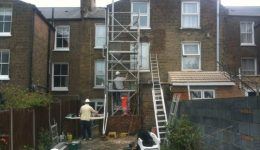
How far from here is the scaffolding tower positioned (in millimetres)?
23938

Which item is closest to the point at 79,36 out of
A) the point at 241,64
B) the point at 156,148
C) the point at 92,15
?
the point at 92,15

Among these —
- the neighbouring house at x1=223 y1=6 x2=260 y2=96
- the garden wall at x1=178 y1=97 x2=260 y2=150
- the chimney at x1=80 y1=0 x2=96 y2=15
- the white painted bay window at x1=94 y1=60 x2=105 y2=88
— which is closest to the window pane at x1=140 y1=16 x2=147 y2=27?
the white painted bay window at x1=94 y1=60 x2=105 y2=88

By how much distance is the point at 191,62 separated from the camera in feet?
84.2

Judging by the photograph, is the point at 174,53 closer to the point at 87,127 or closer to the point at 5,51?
the point at 87,127

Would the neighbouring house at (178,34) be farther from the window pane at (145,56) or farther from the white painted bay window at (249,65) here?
the white painted bay window at (249,65)

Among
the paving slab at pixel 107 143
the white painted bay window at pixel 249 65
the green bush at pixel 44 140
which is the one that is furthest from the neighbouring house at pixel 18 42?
the white painted bay window at pixel 249 65

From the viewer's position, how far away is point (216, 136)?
1070 cm

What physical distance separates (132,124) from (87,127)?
319 centimetres

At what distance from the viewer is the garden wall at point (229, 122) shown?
8.11 meters

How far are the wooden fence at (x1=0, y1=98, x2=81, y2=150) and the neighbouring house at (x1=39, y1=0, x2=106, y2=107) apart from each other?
11.1m

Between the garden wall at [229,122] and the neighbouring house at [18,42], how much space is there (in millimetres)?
14867

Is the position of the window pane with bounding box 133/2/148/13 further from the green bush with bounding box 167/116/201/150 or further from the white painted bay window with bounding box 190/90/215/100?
the green bush with bounding box 167/116/201/150

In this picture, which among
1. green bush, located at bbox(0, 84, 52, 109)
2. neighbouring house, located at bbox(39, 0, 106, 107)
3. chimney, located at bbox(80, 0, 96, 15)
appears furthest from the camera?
chimney, located at bbox(80, 0, 96, 15)

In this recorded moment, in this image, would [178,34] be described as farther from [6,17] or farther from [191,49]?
[6,17]
